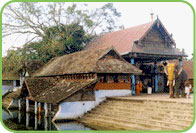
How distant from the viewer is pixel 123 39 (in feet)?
80.7

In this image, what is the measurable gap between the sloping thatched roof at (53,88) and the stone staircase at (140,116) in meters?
1.85

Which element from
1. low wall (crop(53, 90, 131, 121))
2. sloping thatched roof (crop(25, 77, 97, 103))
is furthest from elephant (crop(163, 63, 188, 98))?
sloping thatched roof (crop(25, 77, 97, 103))

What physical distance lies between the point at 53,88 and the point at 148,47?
9.12 m

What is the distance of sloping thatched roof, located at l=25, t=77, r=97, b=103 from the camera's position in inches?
660

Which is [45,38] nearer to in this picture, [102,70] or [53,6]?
[53,6]

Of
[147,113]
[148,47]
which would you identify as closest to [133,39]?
[148,47]

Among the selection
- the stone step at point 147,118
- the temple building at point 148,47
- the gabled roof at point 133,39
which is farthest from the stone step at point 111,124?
the gabled roof at point 133,39

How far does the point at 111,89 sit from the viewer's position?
18.9m

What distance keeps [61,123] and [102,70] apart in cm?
475

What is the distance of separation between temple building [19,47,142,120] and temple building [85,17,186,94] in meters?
2.22

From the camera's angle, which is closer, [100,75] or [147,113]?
[147,113]

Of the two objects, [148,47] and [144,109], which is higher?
[148,47]

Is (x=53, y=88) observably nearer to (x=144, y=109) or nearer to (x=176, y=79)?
(x=144, y=109)

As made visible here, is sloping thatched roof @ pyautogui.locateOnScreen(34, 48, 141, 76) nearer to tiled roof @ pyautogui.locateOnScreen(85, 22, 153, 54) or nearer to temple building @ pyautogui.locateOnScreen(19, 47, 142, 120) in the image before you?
temple building @ pyautogui.locateOnScreen(19, 47, 142, 120)
